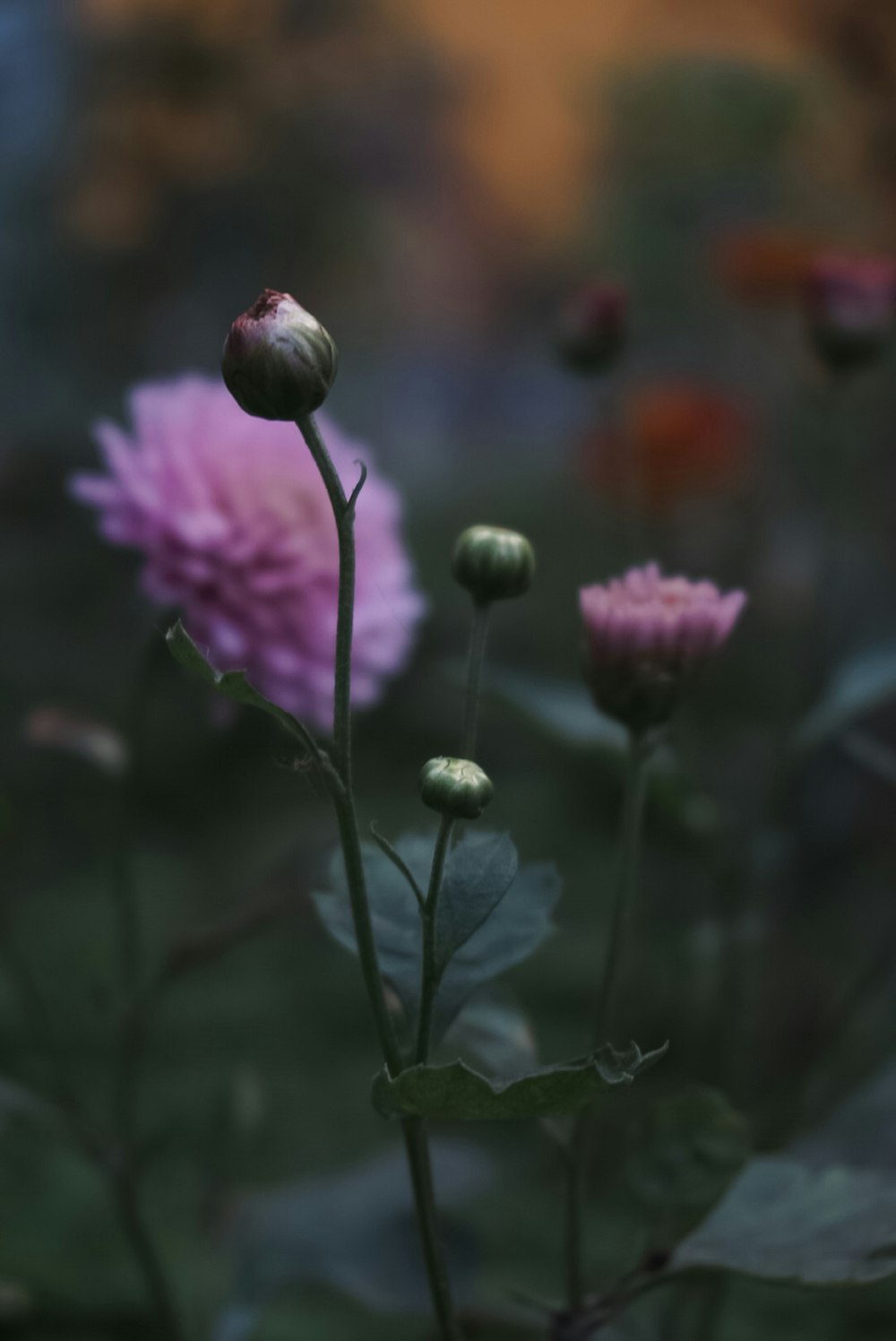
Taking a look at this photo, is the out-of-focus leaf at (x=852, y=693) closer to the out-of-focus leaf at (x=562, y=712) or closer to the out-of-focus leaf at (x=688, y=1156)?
the out-of-focus leaf at (x=562, y=712)

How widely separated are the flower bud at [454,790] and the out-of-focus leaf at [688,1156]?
103mm

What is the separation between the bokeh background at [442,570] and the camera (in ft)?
1.55

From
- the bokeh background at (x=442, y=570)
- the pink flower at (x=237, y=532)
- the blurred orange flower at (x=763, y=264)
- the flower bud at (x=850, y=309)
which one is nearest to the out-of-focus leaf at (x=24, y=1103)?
the bokeh background at (x=442, y=570)

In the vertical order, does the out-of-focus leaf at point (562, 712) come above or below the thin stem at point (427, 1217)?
above

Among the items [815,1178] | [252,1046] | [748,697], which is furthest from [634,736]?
[748,697]

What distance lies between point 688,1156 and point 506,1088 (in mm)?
93

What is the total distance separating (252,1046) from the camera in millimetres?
665

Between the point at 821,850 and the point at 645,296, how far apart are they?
2.13ft

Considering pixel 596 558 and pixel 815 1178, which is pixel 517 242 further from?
pixel 815 1178

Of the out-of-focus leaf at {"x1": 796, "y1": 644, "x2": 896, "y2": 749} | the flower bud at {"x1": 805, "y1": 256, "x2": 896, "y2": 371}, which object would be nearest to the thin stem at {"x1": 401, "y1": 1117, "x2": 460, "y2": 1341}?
the out-of-focus leaf at {"x1": 796, "y1": 644, "x2": 896, "y2": 749}

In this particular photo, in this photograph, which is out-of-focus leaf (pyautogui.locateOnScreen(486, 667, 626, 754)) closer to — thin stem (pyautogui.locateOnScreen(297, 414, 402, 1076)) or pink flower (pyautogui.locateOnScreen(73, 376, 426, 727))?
pink flower (pyautogui.locateOnScreen(73, 376, 426, 727))

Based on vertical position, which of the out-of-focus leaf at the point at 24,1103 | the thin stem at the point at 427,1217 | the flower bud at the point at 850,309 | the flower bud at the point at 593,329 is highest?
the flower bud at the point at 850,309

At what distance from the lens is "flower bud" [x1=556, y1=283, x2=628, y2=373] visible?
468 millimetres

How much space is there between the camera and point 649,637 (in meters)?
0.27
